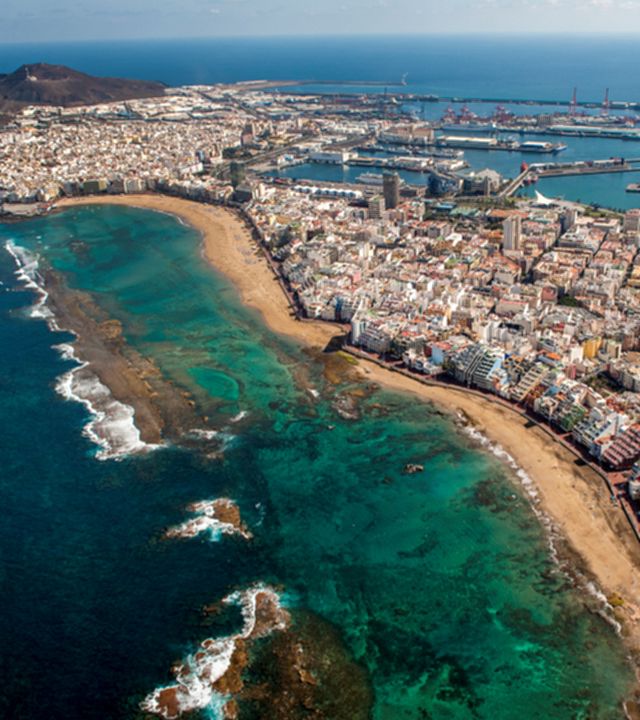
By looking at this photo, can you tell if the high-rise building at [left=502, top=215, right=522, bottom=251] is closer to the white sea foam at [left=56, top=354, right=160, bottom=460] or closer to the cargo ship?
the white sea foam at [left=56, top=354, right=160, bottom=460]

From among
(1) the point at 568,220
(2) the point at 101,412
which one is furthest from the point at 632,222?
(2) the point at 101,412

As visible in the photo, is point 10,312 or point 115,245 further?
point 115,245

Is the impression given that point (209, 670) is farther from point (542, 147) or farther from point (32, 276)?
point (542, 147)

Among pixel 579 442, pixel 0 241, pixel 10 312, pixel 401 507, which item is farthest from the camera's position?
pixel 0 241

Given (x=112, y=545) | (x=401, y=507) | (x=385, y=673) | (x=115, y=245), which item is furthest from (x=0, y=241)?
(x=385, y=673)

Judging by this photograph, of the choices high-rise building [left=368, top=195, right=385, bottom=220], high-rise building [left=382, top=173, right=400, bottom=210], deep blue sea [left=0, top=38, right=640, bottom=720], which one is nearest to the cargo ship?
high-rise building [left=382, top=173, right=400, bottom=210]

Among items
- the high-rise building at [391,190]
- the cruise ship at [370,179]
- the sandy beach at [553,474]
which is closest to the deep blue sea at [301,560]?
the sandy beach at [553,474]

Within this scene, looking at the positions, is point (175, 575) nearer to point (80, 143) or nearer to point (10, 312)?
point (10, 312)
